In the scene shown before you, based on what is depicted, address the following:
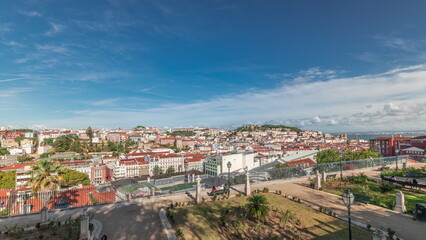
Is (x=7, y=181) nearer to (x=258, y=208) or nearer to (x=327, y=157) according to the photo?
Answer: (x=258, y=208)

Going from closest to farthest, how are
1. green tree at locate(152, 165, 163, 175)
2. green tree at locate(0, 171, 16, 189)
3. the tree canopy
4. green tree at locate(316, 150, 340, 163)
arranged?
the tree canopy → green tree at locate(316, 150, 340, 163) → green tree at locate(0, 171, 16, 189) → green tree at locate(152, 165, 163, 175)

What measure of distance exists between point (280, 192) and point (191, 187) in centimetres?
657

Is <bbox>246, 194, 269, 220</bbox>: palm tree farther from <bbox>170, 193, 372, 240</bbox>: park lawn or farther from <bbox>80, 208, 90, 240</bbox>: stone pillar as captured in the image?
<bbox>80, 208, 90, 240</bbox>: stone pillar

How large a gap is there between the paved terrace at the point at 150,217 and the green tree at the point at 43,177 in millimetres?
3945

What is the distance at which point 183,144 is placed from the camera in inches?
5861

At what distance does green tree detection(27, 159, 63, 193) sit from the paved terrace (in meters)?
3.94

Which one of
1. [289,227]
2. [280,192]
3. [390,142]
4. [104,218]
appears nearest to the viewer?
[289,227]

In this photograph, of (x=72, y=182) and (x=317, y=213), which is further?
(x=72, y=182)

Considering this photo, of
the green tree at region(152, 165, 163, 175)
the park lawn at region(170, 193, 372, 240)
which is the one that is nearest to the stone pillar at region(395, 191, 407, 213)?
the park lawn at region(170, 193, 372, 240)

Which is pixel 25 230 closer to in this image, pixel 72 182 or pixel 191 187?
pixel 191 187

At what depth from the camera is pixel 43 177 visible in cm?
1441

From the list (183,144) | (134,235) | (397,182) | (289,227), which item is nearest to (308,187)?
(397,182)

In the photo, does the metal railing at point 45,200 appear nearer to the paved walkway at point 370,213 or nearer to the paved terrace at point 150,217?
the paved terrace at point 150,217

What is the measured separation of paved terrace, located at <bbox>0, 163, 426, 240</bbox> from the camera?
29.0ft
